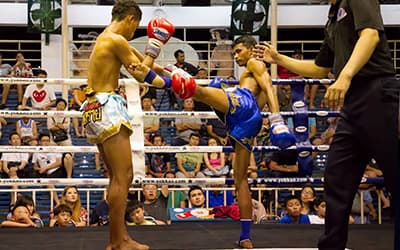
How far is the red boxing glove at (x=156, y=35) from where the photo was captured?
3211mm

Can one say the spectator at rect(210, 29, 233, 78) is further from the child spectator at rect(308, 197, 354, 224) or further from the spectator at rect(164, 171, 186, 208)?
the child spectator at rect(308, 197, 354, 224)

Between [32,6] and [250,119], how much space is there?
7331 millimetres

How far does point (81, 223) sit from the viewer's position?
190 inches

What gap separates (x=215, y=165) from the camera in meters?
6.31

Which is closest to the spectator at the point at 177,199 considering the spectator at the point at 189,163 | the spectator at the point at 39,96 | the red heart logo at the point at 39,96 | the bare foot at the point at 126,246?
the spectator at the point at 189,163

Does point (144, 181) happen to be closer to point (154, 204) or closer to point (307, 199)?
point (154, 204)

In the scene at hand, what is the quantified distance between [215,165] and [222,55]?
5094 mm

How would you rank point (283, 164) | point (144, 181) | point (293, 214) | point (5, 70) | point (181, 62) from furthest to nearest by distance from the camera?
1. point (5, 70)
2. point (181, 62)
3. point (283, 164)
4. point (293, 214)
5. point (144, 181)

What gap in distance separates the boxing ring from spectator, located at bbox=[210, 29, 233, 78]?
6482 mm

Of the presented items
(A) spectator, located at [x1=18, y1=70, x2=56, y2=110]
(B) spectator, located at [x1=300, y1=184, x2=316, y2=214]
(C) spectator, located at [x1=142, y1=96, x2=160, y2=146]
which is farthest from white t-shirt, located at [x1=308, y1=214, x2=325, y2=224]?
(A) spectator, located at [x1=18, y1=70, x2=56, y2=110]

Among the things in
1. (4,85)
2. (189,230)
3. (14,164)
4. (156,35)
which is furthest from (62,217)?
(4,85)

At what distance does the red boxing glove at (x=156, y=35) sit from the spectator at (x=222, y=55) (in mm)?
7743

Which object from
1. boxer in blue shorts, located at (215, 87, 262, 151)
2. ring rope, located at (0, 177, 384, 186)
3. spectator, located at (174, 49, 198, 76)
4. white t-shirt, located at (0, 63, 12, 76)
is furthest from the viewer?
white t-shirt, located at (0, 63, 12, 76)

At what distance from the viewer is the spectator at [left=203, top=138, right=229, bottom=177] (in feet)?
20.0
